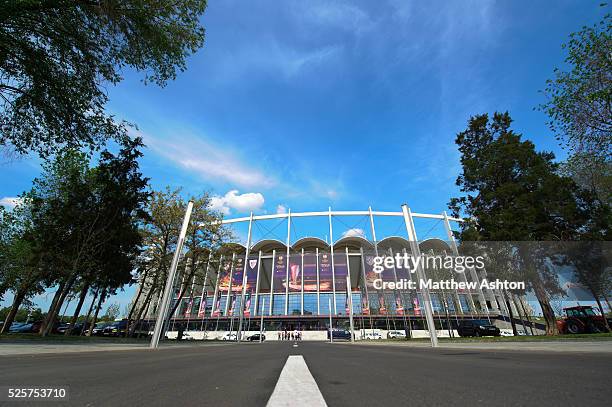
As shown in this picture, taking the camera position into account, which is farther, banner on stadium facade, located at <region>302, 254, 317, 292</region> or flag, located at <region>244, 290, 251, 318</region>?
banner on stadium facade, located at <region>302, 254, 317, 292</region>

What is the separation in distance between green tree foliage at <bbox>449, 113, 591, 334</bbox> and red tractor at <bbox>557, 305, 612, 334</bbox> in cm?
222

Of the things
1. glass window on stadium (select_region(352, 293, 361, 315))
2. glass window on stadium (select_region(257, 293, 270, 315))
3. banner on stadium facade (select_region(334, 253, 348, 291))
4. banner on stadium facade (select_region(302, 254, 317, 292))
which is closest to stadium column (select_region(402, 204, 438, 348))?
glass window on stadium (select_region(352, 293, 361, 315))

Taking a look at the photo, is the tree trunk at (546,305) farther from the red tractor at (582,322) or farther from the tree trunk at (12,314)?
the tree trunk at (12,314)

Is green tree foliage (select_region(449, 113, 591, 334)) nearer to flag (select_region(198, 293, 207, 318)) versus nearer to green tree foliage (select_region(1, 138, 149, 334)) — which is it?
green tree foliage (select_region(1, 138, 149, 334))

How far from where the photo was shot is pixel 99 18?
39.3 feet

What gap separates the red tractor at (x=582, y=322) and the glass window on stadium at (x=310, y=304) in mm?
41251

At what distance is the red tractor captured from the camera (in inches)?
904

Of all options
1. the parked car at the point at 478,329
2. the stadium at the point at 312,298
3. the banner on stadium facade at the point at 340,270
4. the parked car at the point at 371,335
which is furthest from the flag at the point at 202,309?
the parked car at the point at 478,329

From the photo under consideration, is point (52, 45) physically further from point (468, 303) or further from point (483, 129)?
point (468, 303)

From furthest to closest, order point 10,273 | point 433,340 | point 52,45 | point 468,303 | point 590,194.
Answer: point 468,303 → point 10,273 → point 590,194 → point 433,340 → point 52,45

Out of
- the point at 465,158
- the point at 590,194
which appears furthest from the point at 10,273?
the point at 590,194

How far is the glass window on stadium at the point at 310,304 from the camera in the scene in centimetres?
5962

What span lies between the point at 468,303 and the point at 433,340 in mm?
57281

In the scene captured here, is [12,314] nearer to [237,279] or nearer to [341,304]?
[237,279]
